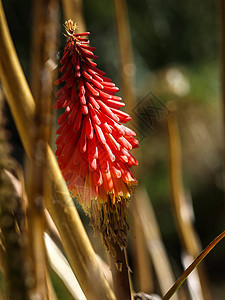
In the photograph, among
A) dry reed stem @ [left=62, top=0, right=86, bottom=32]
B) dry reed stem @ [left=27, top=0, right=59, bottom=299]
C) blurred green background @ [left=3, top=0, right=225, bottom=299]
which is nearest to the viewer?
dry reed stem @ [left=27, top=0, right=59, bottom=299]

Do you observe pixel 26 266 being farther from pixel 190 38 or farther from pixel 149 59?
pixel 190 38

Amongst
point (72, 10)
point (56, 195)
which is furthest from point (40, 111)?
point (72, 10)

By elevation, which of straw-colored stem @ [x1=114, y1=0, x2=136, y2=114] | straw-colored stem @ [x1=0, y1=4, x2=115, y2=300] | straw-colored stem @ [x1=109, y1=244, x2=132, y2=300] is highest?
straw-colored stem @ [x1=114, y1=0, x2=136, y2=114]

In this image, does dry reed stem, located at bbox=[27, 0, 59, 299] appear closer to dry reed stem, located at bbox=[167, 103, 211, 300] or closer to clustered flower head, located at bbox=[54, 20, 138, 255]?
clustered flower head, located at bbox=[54, 20, 138, 255]

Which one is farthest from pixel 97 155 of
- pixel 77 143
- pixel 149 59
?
pixel 149 59

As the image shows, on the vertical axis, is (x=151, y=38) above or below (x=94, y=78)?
above

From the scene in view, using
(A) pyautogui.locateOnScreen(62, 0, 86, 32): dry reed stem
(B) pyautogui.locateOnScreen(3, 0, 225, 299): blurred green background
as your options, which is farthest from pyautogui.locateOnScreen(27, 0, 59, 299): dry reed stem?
(B) pyautogui.locateOnScreen(3, 0, 225, 299): blurred green background

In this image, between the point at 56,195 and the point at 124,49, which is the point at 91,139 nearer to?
the point at 56,195
